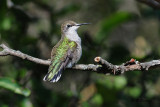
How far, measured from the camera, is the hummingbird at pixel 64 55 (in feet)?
11.7

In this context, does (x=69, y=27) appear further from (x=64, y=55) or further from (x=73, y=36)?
(x=64, y=55)

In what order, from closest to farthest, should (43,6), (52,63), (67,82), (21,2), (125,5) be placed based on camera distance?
1. (52,63)
2. (21,2)
3. (43,6)
4. (67,82)
5. (125,5)

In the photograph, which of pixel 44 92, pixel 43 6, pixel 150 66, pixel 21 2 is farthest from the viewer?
pixel 43 6

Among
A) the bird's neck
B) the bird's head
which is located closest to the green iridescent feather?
the bird's neck

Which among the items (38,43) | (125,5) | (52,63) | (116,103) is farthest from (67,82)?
(125,5)

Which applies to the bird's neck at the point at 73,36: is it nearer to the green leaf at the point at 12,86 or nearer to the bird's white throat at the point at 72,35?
the bird's white throat at the point at 72,35

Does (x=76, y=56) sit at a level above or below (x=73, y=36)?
below

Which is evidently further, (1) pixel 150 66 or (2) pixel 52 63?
(2) pixel 52 63

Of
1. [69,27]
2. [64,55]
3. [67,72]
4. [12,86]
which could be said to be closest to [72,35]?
[69,27]

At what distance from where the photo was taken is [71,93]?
4242 mm

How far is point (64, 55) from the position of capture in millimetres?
3959

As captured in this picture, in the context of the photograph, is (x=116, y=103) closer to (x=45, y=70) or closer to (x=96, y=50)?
(x=96, y=50)

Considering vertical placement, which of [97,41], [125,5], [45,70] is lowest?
[45,70]

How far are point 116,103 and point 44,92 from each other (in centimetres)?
93
